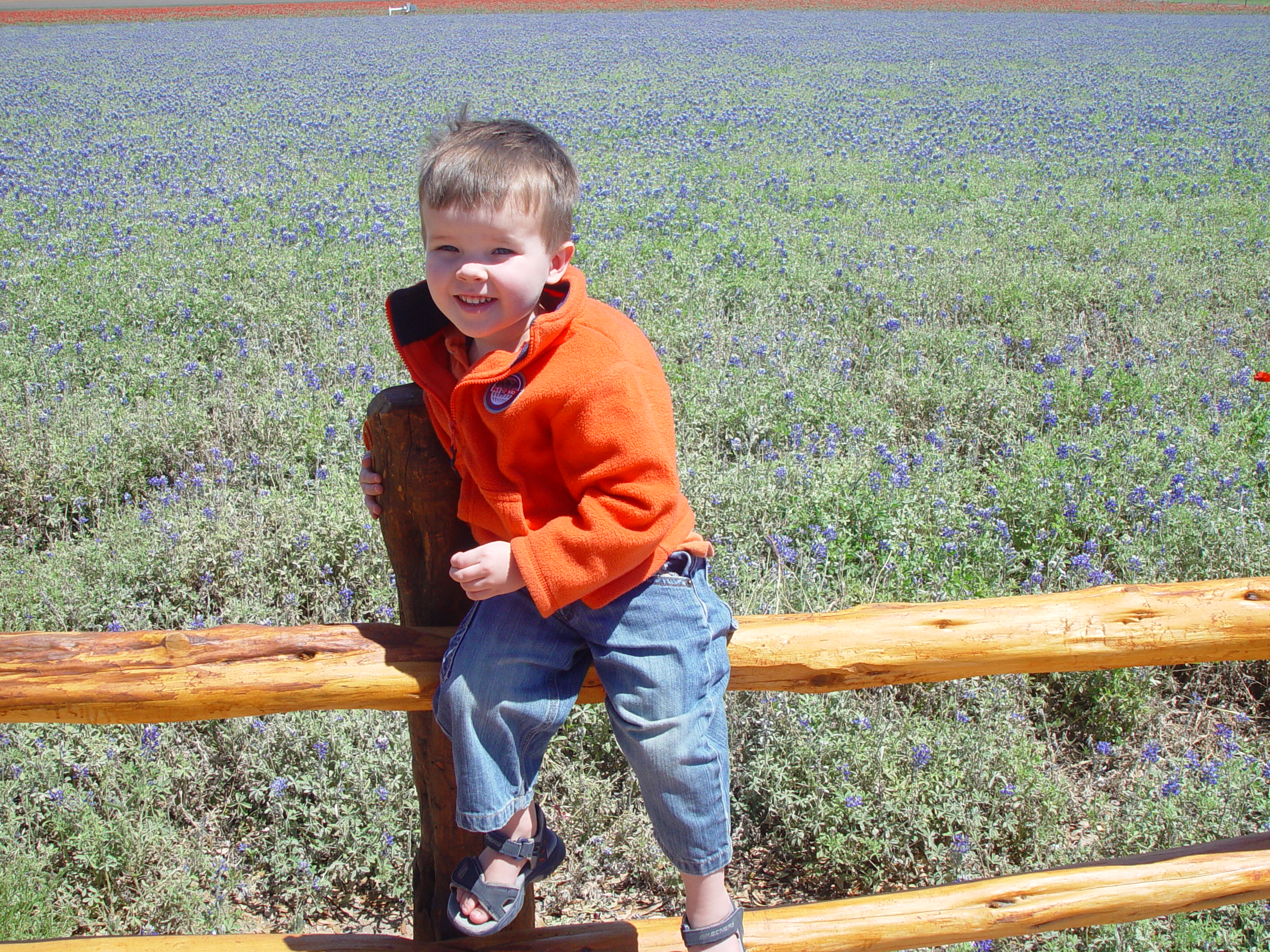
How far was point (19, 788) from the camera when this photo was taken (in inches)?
116

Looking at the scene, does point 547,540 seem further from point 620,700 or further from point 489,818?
point 489,818

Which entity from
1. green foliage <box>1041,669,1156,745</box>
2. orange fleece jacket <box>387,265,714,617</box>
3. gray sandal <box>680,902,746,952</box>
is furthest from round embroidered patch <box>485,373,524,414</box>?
green foliage <box>1041,669,1156,745</box>

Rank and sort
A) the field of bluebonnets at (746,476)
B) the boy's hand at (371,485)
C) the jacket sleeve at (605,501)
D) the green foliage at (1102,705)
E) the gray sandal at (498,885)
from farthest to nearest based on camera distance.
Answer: the green foliage at (1102,705)
the field of bluebonnets at (746,476)
the boy's hand at (371,485)
the gray sandal at (498,885)
the jacket sleeve at (605,501)

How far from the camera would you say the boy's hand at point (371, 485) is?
196 cm

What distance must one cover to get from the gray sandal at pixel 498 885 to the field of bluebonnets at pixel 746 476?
1092 mm

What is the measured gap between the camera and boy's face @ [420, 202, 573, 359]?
5.78ft

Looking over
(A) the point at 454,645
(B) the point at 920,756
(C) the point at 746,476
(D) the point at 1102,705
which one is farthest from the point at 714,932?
(C) the point at 746,476

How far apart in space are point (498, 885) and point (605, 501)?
0.75 meters

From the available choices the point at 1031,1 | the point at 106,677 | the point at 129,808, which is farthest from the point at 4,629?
the point at 1031,1

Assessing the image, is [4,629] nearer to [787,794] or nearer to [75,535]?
[75,535]

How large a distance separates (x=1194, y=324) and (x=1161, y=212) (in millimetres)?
3677

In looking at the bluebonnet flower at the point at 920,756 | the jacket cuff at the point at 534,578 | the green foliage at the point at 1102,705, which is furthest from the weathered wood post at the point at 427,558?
the green foliage at the point at 1102,705

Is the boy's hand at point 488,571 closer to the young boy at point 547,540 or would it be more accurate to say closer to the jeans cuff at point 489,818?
the young boy at point 547,540

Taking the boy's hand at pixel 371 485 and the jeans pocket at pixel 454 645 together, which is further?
the boy's hand at pixel 371 485
